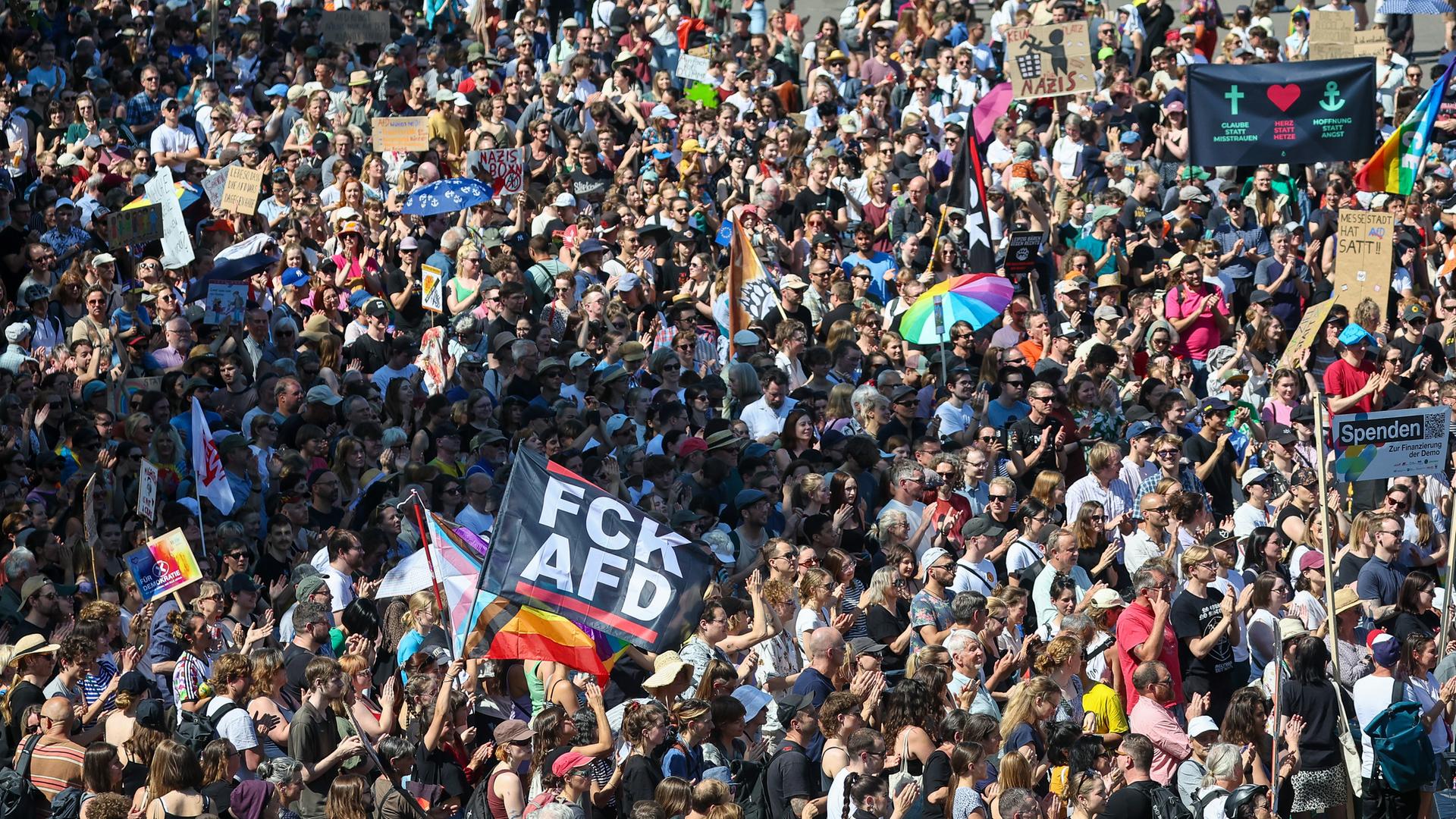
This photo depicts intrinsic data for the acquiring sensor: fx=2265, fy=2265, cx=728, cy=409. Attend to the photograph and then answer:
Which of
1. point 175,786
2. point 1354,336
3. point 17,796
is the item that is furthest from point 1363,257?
point 17,796

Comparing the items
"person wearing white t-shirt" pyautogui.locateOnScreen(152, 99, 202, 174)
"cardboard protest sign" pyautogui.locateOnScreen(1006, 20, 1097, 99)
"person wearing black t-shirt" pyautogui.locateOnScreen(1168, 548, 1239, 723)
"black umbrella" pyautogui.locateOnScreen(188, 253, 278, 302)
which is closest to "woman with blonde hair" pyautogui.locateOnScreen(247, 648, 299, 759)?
"person wearing black t-shirt" pyautogui.locateOnScreen(1168, 548, 1239, 723)

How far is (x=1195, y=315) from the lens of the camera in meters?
16.6

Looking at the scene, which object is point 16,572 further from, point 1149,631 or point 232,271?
point 1149,631

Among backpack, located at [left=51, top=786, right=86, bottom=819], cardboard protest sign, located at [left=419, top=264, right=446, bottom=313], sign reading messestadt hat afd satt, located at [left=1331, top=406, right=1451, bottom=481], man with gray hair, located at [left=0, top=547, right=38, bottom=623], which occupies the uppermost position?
backpack, located at [left=51, top=786, right=86, bottom=819]

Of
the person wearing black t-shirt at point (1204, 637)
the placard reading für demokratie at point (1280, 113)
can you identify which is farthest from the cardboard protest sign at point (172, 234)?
the placard reading für demokratie at point (1280, 113)

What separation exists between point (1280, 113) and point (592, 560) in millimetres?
10793

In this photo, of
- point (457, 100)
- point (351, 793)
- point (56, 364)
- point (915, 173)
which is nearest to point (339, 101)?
point (457, 100)

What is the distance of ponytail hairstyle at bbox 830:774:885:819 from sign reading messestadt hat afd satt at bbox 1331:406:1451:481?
4.77m

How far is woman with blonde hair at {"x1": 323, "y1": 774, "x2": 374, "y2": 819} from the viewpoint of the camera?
346 inches

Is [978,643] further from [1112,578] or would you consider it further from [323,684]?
[323,684]

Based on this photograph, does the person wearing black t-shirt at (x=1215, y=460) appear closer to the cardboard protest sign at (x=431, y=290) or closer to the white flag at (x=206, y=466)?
the cardboard protest sign at (x=431, y=290)

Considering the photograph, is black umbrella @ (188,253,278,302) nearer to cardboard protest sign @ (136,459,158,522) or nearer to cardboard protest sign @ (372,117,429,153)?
cardboard protest sign @ (372,117,429,153)

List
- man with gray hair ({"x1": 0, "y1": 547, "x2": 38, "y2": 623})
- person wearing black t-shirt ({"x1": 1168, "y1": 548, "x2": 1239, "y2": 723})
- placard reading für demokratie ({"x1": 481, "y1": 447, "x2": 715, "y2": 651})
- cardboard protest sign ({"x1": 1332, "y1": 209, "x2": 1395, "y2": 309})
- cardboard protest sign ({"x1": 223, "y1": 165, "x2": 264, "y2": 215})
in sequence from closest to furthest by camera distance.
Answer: placard reading für demokratie ({"x1": 481, "y1": 447, "x2": 715, "y2": 651}) → man with gray hair ({"x1": 0, "y1": 547, "x2": 38, "y2": 623}) → person wearing black t-shirt ({"x1": 1168, "y1": 548, "x2": 1239, "y2": 723}) → cardboard protest sign ({"x1": 223, "y1": 165, "x2": 264, "y2": 215}) → cardboard protest sign ({"x1": 1332, "y1": 209, "x2": 1395, "y2": 309})

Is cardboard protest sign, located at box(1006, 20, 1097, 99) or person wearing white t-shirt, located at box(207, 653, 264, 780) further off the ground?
person wearing white t-shirt, located at box(207, 653, 264, 780)
